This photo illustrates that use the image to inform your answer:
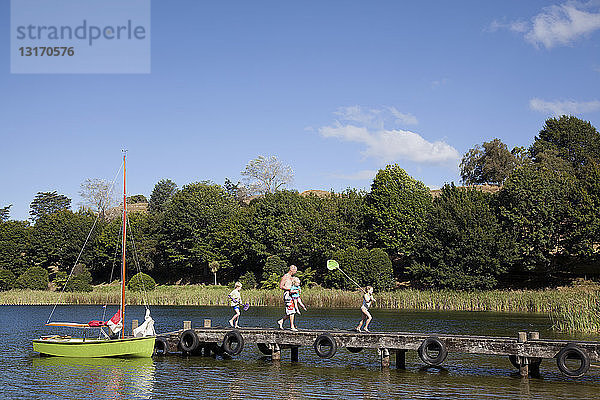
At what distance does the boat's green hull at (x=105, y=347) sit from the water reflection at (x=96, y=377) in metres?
0.22

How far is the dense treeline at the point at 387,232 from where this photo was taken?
66.5m

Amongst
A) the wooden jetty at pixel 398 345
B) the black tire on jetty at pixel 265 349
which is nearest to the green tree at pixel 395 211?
the black tire on jetty at pixel 265 349

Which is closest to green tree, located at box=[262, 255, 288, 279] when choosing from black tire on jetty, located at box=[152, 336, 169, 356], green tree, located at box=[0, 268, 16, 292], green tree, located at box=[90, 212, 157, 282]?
green tree, located at box=[90, 212, 157, 282]

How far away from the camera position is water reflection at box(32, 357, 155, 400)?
63.8ft

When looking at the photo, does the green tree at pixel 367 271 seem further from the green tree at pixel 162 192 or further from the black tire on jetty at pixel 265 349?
the green tree at pixel 162 192

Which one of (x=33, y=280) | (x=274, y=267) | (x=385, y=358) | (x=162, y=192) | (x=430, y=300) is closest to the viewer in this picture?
(x=385, y=358)

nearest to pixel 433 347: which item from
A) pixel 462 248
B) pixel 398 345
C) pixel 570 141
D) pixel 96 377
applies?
pixel 398 345

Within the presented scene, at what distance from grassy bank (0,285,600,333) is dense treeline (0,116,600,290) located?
24.6 feet

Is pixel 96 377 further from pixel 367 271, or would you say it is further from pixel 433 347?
pixel 367 271

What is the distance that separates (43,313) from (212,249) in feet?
126

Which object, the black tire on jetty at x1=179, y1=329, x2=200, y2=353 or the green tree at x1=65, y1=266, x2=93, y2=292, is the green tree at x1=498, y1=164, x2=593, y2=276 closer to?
the green tree at x1=65, y1=266, x2=93, y2=292

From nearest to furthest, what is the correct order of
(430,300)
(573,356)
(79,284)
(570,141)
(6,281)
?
(573,356), (430,300), (79,284), (6,281), (570,141)

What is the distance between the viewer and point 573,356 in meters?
20.3

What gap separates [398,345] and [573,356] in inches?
224
